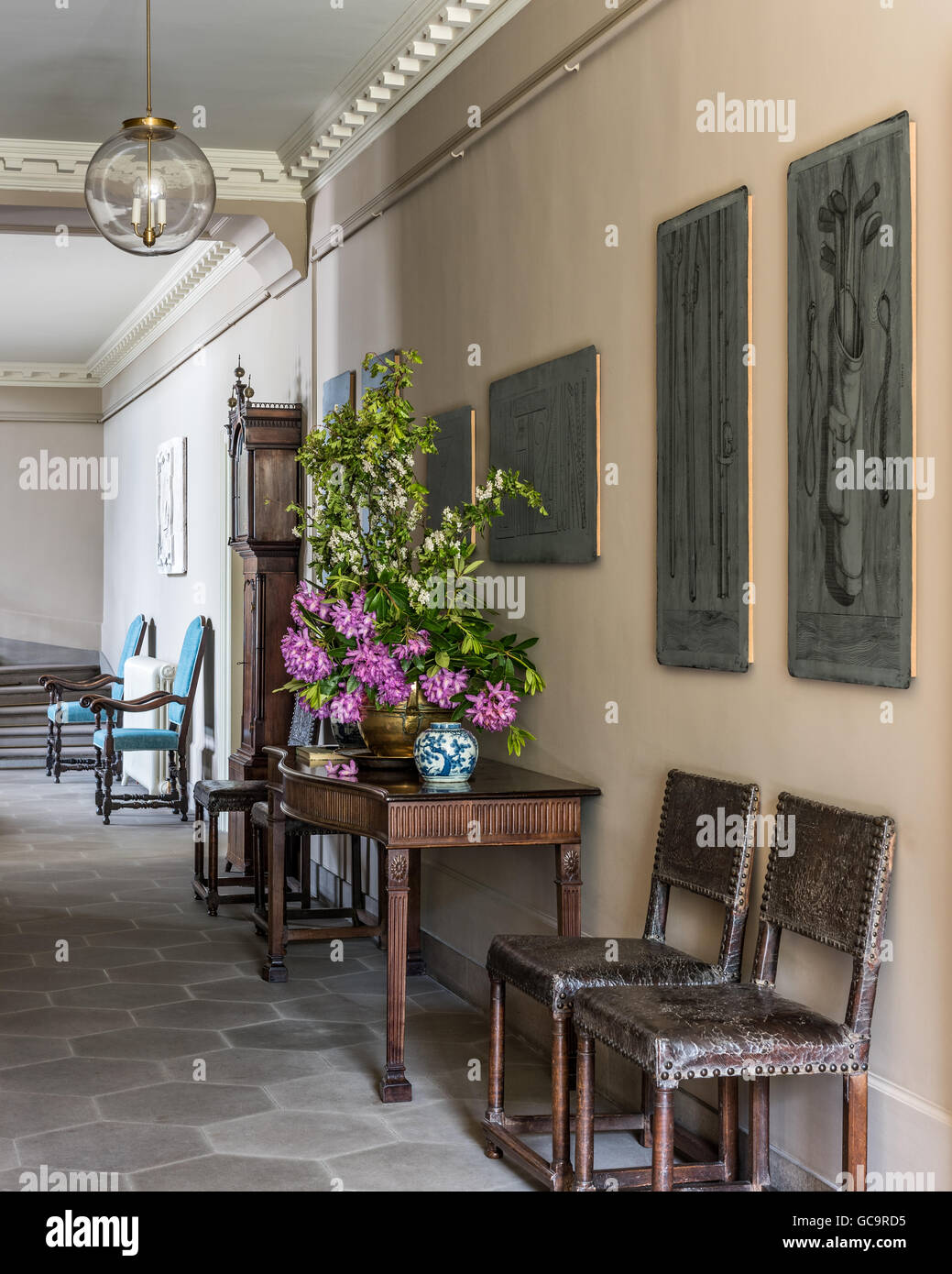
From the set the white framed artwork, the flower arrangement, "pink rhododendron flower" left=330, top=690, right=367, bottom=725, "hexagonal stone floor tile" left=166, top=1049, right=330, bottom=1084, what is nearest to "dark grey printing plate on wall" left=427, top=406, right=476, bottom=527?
the flower arrangement

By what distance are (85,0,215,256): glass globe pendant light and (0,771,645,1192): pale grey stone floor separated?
8.85 feet

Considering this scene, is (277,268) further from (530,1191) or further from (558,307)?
(530,1191)

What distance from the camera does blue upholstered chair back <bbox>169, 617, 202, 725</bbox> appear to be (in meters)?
9.52

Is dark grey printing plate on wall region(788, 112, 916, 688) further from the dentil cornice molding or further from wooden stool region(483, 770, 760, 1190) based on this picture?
the dentil cornice molding

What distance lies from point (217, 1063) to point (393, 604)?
1.59 metres

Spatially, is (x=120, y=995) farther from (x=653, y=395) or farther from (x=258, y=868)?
(x=653, y=395)

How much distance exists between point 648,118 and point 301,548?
382 cm

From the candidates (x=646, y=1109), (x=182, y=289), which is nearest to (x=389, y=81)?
(x=646, y=1109)

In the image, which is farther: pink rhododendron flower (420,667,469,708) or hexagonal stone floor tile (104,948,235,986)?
hexagonal stone floor tile (104,948,235,986)

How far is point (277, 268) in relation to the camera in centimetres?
757

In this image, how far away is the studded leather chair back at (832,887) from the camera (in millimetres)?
2775

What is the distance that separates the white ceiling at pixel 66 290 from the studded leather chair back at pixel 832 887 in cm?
677
